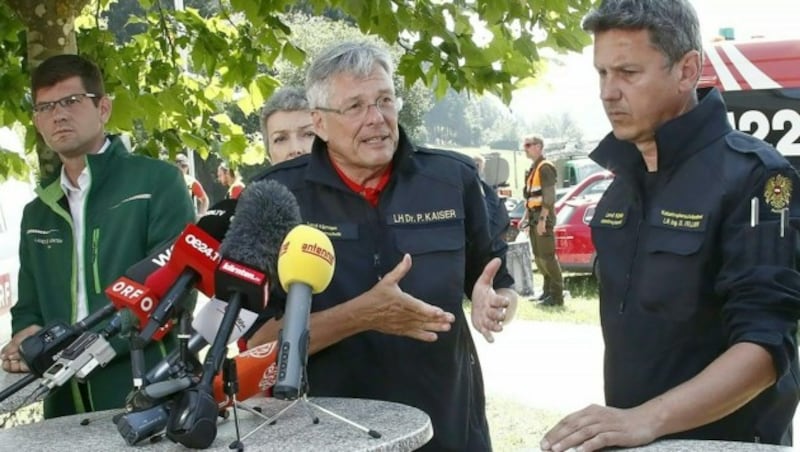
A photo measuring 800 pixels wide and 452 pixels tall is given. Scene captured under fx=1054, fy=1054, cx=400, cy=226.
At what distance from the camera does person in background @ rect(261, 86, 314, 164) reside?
15.3 feet

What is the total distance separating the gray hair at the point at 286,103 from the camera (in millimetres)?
4673

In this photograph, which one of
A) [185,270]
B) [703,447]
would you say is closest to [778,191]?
[703,447]

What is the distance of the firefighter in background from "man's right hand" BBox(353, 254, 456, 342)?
10.2m

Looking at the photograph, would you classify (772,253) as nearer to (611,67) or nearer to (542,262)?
(611,67)

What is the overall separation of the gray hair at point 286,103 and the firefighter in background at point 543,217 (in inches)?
332

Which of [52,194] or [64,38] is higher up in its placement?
[64,38]

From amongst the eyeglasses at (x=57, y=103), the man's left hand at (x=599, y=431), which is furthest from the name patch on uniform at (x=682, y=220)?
the eyeglasses at (x=57, y=103)

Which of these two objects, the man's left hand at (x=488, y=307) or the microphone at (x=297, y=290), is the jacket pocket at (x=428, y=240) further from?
the microphone at (x=297, y=290)

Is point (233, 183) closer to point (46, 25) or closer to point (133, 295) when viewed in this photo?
point (46, 25)

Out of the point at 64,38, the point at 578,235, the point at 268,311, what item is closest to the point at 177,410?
the point at 268,311

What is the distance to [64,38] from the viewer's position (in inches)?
188

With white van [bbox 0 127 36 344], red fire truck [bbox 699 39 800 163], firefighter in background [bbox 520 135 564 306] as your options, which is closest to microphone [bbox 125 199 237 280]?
white van [bbox 0 127 36 344]

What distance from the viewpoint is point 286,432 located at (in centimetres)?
233

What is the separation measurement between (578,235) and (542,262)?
93.2 inches
